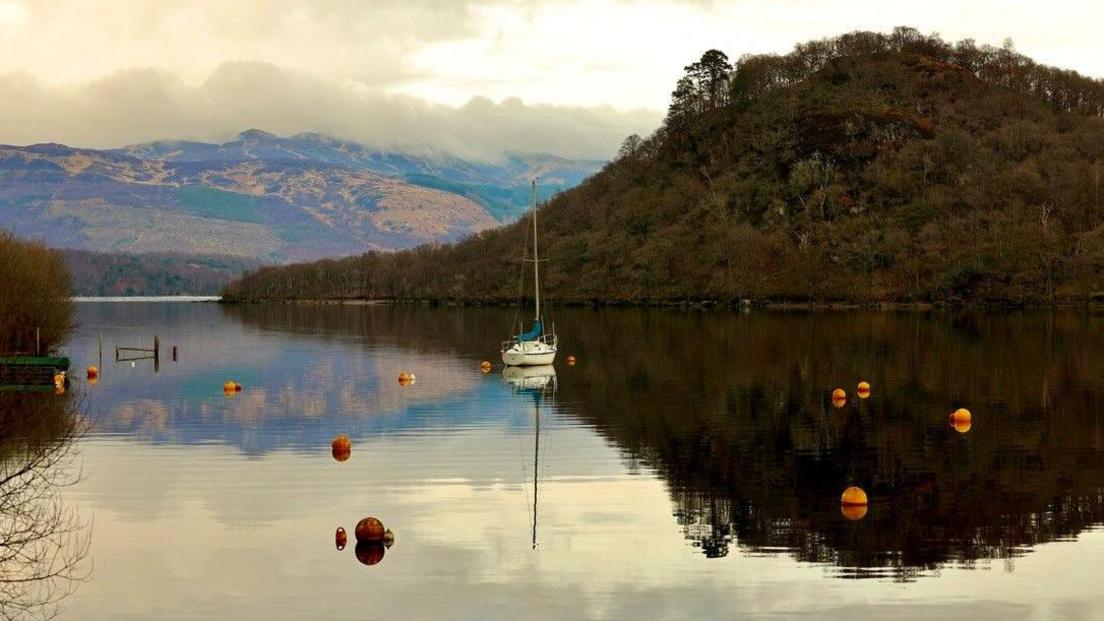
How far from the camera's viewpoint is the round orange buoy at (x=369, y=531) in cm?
3181

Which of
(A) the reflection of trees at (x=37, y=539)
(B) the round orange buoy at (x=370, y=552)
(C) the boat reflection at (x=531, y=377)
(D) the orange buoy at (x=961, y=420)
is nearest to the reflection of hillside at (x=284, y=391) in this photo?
(C) the boat reflection at (x=531, y=377)

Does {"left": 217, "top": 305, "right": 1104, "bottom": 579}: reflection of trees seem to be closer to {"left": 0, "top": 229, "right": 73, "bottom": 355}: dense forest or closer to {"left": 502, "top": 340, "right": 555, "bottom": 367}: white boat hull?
{"left": 502, "top": 340, "right": 555, "bottom": 367}: white boat hull

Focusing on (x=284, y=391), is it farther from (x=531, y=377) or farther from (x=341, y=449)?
(x=341, y=449)

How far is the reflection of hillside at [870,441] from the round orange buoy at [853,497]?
1.44 feet

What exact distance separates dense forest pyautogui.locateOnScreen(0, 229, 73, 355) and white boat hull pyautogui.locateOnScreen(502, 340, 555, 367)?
30356 mm

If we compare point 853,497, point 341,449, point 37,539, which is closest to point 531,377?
point 341,449

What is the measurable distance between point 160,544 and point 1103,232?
187386 millimetres

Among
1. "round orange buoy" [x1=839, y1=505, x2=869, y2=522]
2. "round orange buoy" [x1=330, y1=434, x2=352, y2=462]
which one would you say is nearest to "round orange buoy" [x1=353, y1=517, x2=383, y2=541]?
"round orange buoy" [x1=839, y1=505, x2=869, y2=522]

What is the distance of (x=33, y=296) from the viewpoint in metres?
79.2

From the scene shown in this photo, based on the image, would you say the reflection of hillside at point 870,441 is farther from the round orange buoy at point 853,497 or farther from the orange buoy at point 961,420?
the orange buoy at point 961,420

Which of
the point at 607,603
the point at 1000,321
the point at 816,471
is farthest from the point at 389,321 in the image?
the point at 607,603

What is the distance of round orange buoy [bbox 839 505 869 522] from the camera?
34500mm

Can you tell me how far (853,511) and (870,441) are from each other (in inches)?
566

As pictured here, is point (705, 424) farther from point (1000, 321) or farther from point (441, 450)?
point (1000, 321)
